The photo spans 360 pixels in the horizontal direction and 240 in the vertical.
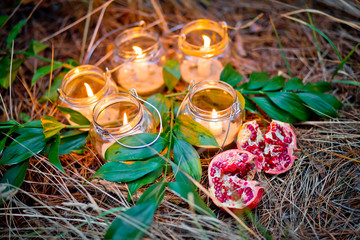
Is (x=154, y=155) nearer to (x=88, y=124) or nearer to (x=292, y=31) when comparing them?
(x=88, y=124)

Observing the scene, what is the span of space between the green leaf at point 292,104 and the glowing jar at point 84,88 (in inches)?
42.2

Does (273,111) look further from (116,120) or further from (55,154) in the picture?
(55,154)

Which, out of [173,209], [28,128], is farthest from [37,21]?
[173,209]

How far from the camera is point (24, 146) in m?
1.56

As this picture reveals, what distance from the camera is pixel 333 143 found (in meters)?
1.76

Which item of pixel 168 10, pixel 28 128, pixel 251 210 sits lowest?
pixel 251 210

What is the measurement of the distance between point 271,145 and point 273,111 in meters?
0.25

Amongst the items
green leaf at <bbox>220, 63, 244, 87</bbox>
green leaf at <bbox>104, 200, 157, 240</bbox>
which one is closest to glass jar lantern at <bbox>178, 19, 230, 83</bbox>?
green leaf at <bbox>220, 63, 244, 87</bbox>

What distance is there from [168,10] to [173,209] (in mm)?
1997

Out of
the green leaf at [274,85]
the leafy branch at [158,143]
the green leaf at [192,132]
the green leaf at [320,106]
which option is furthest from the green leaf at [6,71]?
the green leaf at [320,106]

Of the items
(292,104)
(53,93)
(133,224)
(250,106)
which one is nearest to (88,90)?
(53,93)

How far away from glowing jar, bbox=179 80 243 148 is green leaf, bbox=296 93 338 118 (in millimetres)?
491

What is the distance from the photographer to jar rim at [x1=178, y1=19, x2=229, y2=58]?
1.88 m

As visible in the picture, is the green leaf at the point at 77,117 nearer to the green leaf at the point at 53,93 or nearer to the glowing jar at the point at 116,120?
the glowing jar at the point at 116,120
